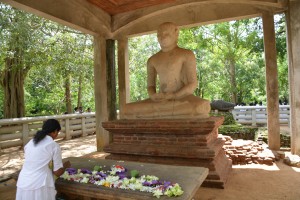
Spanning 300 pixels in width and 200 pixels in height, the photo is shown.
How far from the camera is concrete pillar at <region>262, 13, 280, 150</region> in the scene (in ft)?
20.7

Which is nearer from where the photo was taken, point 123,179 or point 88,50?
point 123,179

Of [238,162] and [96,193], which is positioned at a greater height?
[96,193]

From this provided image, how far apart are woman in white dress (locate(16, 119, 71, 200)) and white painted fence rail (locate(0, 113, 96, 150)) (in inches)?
248

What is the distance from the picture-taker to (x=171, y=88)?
17.6ft

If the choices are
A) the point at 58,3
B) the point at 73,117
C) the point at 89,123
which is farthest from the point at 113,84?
the point at 89,123

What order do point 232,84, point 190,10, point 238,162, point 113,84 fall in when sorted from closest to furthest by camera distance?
point 238,162 → point 190,10 → point 113,84 → point 232,84

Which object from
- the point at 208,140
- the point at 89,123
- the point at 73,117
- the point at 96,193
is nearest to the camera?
the point at 96,193

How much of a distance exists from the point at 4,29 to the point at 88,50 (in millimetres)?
4099

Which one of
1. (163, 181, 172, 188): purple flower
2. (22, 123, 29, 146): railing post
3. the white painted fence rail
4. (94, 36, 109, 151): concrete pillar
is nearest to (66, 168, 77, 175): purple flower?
(163, 181, 172, 188): purple flower

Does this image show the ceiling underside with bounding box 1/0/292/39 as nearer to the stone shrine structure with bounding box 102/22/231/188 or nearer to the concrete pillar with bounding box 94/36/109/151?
the concrete pillar with bounding box 94/36/109/151

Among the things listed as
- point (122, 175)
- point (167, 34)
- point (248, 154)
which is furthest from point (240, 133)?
point (122, 175)

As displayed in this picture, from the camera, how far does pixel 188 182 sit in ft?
8.79

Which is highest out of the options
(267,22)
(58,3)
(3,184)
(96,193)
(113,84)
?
(58,3)

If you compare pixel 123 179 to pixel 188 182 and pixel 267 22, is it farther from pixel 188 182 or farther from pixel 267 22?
pixel 267 22
